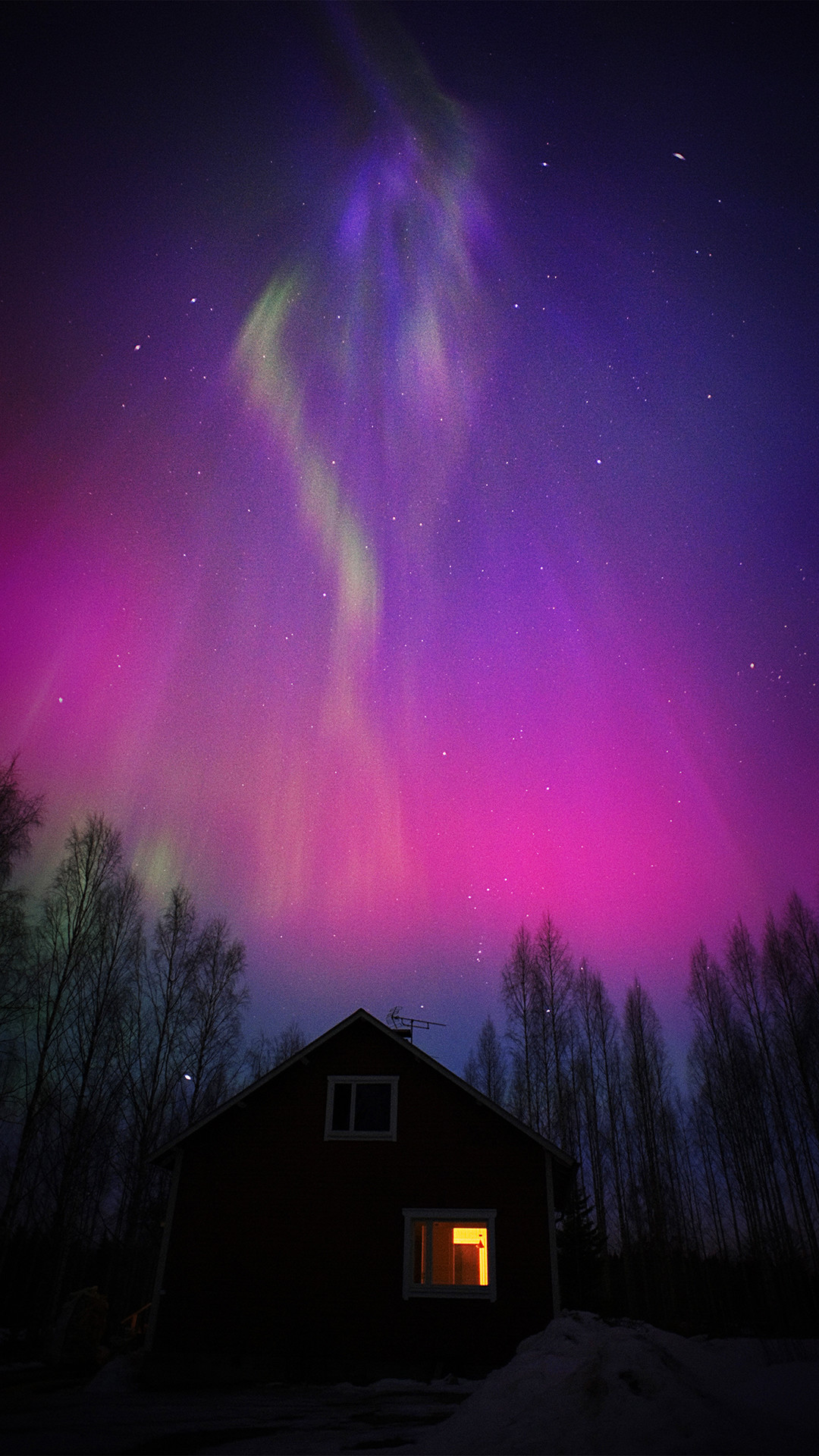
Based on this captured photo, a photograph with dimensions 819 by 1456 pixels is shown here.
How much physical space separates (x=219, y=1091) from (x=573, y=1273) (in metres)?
24.1

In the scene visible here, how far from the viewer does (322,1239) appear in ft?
59.2

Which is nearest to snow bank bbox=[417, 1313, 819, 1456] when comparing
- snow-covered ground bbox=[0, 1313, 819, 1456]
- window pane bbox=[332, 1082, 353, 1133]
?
snow-covered ground bbox=[0, 1313, 819, 1456]

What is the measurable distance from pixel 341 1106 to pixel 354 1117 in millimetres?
502

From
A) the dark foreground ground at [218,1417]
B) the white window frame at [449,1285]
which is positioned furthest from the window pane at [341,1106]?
the dark foreground ground at [218,1417]

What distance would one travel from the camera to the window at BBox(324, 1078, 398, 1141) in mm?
19016

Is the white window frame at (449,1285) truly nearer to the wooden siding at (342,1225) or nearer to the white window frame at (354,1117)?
the wooden siding at (342,1225)

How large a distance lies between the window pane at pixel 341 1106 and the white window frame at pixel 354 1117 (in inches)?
1.6

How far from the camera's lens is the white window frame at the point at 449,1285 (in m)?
17.3

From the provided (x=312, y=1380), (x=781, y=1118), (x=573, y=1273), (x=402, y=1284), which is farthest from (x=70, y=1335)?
(x=781, y=1118)

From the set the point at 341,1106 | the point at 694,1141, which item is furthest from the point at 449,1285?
the point at 694,1141

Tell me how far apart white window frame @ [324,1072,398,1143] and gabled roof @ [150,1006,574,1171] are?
3.09 ft

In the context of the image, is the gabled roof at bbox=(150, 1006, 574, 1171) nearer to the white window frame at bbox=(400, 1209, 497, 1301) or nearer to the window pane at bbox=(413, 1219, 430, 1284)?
the white window frame at bbox=(400, 1209, 497, 1301)

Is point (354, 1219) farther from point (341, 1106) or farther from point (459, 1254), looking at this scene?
point (459, 1254)

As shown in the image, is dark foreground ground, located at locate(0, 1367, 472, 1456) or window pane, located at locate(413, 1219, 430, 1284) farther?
window pane, located at locate(413, 1219, 430, 1284)
